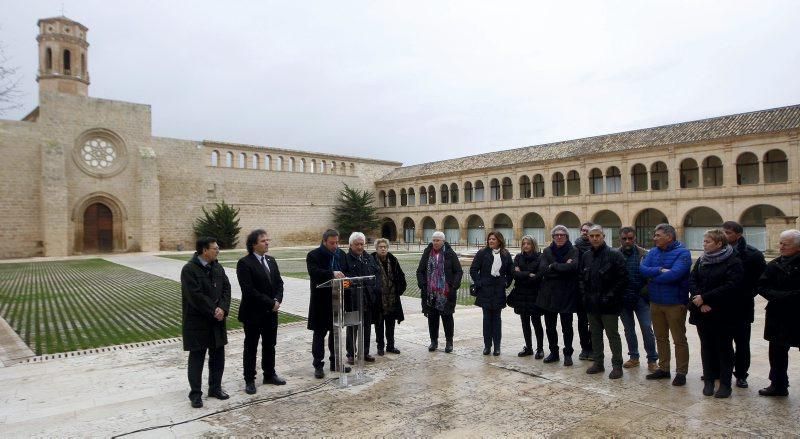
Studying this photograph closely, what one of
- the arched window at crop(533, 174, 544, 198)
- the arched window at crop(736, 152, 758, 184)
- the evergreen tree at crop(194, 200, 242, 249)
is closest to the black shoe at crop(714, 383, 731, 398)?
the arched window at crop(736, 152, 758, 184)

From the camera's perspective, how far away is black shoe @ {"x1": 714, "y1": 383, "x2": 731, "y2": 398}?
4.36 meters

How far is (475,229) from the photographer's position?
3934 cm

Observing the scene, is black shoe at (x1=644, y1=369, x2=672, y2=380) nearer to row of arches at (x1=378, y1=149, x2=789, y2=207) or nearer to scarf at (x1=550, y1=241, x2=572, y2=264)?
scarf at (x1=550, y1=241, x2=572, y2=264)

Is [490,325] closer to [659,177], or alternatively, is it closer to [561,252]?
[561,252]

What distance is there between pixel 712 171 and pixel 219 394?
3085 cm

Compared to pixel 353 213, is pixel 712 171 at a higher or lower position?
higher

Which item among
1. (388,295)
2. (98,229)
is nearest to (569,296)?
(388,295)

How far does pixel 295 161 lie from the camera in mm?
41625

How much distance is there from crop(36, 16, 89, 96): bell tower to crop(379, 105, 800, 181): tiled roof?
27191 millimetres

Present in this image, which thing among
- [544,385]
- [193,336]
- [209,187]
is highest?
[209,187]

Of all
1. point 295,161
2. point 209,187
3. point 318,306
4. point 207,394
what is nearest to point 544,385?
point 318,306

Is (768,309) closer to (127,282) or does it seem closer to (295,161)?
(127,282)

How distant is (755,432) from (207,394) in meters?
4.67

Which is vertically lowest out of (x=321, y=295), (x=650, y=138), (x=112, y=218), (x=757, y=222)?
(x=321, y=295)
